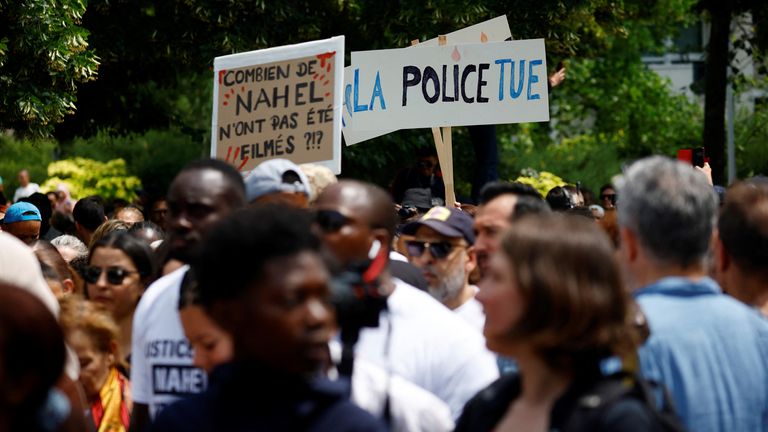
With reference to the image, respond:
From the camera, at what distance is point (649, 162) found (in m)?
3.98

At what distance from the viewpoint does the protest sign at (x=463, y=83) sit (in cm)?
946

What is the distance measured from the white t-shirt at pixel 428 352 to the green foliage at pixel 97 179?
2145 centimetres

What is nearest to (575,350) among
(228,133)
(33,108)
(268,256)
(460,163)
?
(268,256)

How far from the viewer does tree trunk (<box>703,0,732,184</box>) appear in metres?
18.8

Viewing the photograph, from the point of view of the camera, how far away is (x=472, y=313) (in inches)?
219

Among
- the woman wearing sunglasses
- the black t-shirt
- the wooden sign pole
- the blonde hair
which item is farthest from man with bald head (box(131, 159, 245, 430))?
the wooden sign pole

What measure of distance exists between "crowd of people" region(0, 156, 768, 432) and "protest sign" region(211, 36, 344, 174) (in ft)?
7.48

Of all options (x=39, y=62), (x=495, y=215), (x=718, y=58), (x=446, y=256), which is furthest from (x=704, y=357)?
(x=718, y=58)

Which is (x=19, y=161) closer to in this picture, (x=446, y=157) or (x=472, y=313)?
(x=446, y=157)

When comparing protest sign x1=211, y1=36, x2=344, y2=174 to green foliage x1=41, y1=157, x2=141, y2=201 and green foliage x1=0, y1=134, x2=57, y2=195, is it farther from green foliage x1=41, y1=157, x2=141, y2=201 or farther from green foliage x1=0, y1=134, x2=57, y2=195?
green foliage x1=0, y1=134, x2=57, y2=195

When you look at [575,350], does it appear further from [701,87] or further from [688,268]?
[701,87]

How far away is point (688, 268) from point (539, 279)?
77cm

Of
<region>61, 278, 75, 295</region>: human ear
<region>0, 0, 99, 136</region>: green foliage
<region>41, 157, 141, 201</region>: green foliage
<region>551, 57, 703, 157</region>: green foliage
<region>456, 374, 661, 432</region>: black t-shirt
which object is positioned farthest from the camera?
<region>551, 57, 703, 157</region>: green foliage

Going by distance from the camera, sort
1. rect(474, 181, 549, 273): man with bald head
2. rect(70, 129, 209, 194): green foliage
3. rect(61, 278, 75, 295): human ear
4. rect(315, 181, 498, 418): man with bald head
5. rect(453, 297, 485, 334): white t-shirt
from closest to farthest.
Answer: rect(315, 181, 498, 418): man with bald head, rect(474, 181, 549, 273): man with bald head, rect(453, 297, 485, 334): white t-shirt, rect(61, 278, 75, 295): human ear, rect(70, 129, 209, 194): green foliage
